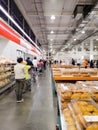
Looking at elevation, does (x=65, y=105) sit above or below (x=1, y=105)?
above

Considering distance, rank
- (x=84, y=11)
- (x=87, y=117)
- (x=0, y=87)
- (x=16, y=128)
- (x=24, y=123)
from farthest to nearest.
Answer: (x=84, y=11) < (x=0, y=87) < (x=24, y=123) < (x=16, y=128) < (x=87, y=117)

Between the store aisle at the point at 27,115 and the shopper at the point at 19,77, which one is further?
the shopper at the point at 19,77

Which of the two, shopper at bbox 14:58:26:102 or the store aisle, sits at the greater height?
shopper at bbox 14:58:26:102

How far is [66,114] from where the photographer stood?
2195mm

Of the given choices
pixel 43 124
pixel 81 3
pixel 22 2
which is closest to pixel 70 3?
pixel 81 3

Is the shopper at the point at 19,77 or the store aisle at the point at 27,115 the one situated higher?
the shopper at the point at 19,77

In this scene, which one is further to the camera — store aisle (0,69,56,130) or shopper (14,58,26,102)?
shopper (14,58,26,102)

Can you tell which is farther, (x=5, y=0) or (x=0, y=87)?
(x=5, y=0)

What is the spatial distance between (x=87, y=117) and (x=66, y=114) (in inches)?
23.3

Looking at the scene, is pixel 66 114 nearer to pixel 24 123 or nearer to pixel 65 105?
pixel 65 105

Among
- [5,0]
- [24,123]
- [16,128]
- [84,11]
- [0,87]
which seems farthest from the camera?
[84,11]

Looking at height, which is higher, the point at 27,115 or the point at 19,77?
the point at 19,77

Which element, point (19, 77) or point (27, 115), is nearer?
point (27, 115)

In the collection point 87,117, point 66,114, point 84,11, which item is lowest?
point 66,114
